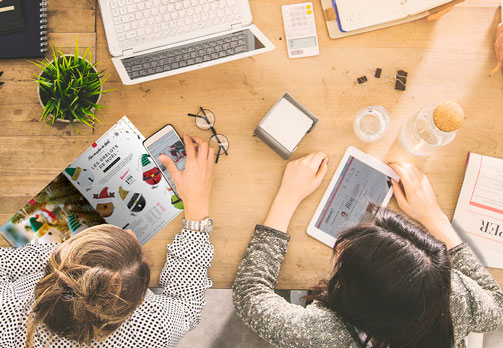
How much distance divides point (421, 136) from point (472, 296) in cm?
44

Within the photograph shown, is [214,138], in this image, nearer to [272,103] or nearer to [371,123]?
[272,103]

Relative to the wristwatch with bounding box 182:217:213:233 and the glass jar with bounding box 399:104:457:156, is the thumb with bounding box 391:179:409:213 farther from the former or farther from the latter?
the wristwatch with bounding box 182:217:213:233

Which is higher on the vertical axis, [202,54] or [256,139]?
[202,54]

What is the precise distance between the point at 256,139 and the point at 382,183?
0.39 meters

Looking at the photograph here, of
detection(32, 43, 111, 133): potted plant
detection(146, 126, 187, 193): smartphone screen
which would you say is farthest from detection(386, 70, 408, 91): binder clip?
detection(32, 43, 111, 133): potted plant

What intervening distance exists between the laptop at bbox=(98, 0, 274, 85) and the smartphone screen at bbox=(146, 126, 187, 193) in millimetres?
164

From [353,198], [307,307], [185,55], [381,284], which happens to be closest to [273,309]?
[307,307]

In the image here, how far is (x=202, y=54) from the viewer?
2.94ft

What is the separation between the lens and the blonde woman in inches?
27.4

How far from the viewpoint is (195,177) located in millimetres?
904

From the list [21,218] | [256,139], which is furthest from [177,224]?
[21,218]

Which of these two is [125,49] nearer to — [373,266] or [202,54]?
[202,54]

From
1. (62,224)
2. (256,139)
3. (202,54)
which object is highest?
(202,54)

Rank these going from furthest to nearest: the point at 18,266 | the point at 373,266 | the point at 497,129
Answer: the point at 497,129 < the point at 18,266 < the point at 373,266
